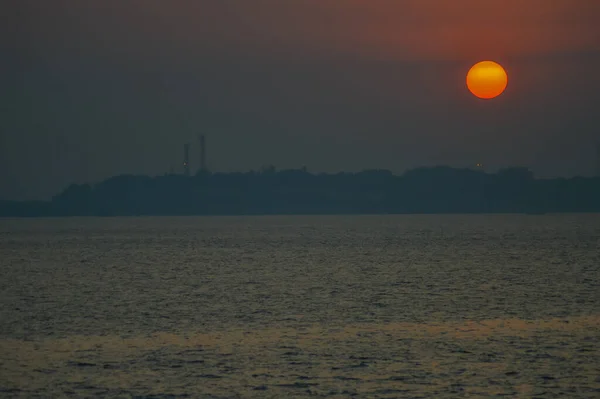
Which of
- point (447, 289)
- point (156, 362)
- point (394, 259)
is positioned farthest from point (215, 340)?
point (394, 259)

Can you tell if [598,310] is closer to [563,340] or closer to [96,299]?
[563,340]

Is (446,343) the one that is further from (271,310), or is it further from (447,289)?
(447,289)

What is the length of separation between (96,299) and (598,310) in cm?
3169

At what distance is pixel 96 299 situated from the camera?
63.9 meters

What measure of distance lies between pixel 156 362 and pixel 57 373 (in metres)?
3.87

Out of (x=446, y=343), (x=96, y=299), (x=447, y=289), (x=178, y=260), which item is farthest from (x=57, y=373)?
(x=178, y=260)

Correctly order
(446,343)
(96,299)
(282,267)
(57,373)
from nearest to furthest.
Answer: (57,373) → (446,343) → (96,299) → (282,267)

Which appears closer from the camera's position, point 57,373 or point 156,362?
point 57,373

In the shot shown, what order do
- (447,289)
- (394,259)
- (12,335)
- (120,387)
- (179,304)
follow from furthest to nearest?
(394,259) < (447,289) < (179,304) < (12,335) < (120,387)

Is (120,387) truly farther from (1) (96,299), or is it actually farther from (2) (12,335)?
(1) (96,299)

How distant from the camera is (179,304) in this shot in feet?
195

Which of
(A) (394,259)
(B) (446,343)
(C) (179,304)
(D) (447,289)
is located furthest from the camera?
(A) (394,259)

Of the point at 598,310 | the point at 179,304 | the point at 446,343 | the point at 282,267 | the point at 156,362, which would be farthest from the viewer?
the point at 282,267

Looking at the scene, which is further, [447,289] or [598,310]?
[447,289]
